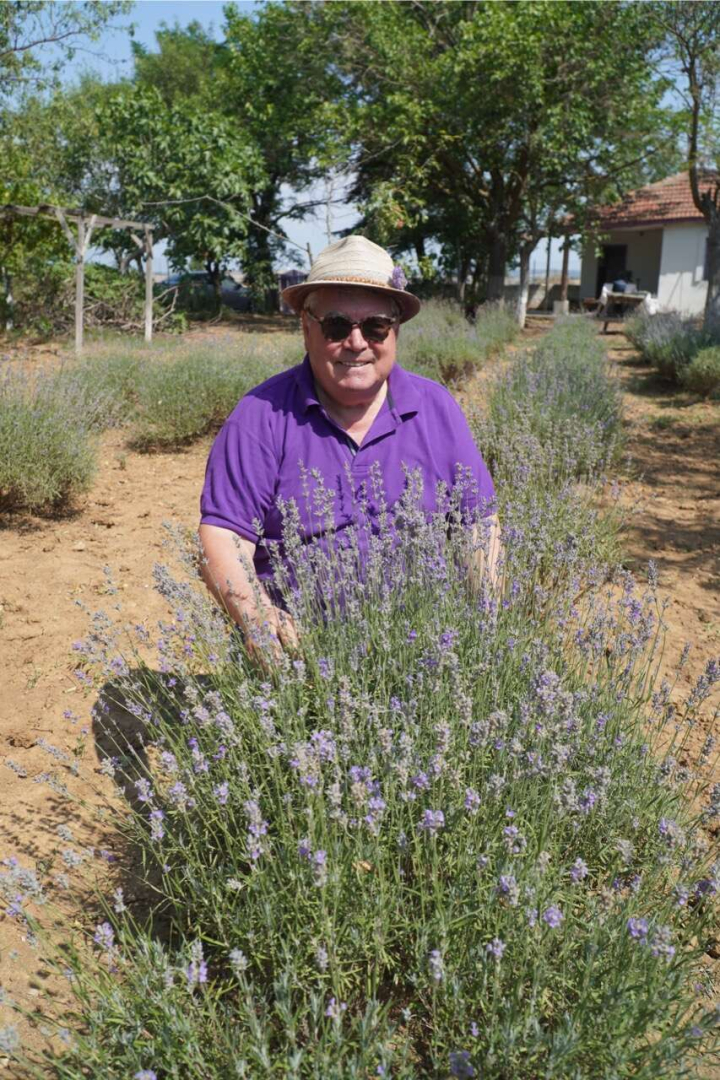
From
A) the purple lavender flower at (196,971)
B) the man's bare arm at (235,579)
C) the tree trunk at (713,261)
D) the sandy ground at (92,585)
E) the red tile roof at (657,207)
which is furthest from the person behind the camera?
the red tile roof at (657,207)

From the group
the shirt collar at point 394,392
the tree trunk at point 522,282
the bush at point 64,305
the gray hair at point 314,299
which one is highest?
the tree trunk at point 522,282

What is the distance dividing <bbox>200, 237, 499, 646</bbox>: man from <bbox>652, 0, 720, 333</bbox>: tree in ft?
36.1

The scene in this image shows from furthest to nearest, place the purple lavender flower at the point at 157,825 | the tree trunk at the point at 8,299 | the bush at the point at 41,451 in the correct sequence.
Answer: the tree trunk at the point at 8,299, the bush at the point at 41,451, the purple lavender flower at the point at 157,825

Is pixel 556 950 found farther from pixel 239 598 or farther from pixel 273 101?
pixel 273 101

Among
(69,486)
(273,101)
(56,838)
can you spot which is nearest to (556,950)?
(56,838)

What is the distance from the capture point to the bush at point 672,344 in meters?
10.6

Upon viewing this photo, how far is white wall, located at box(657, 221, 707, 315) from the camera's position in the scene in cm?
2700

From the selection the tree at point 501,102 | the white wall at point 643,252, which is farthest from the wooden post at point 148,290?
the white wall at point 643,252

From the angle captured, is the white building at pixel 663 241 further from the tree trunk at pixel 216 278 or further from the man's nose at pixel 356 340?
the man's nose at pixel 356 340

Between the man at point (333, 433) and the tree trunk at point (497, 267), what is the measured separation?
19522 mm

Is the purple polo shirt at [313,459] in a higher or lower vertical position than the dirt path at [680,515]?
higher

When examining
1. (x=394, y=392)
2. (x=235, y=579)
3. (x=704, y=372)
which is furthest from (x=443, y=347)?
(x=235, y=579)

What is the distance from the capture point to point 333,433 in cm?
259

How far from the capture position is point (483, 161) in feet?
64.4
